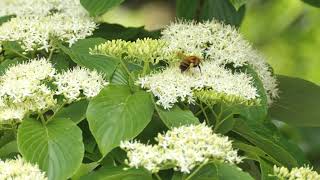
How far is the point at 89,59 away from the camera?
136 centimetres

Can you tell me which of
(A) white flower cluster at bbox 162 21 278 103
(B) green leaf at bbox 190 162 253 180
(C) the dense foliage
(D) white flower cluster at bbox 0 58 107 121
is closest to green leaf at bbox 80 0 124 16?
(C) the dense foliage

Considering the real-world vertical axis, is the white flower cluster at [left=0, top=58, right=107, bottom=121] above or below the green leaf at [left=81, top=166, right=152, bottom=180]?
above

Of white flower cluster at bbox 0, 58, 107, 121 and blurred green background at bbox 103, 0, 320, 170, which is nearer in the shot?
white flower cluster at bbox 0, 58, 107, 121

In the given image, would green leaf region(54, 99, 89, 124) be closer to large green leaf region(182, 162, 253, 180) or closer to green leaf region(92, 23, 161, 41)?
large green leaf region(182, 162, 253, 180)

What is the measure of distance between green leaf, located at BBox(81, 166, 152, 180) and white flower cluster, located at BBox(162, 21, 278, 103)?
291mm

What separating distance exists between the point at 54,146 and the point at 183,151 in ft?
0.81

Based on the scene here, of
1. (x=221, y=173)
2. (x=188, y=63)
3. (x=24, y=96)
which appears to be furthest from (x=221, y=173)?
(x=24, y=96)

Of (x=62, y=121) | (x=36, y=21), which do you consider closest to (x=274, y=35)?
(x=36, y=21)

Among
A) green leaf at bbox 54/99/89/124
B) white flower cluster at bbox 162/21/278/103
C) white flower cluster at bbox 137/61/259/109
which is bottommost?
green leaf at bbox 54/99/89/124

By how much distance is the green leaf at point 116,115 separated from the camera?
1123 mm

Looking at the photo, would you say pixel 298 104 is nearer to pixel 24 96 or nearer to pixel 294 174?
pixel 294 174

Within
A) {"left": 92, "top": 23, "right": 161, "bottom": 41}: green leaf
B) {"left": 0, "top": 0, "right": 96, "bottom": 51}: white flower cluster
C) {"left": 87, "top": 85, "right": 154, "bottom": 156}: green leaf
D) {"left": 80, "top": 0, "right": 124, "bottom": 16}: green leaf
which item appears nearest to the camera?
{"left": 87, "top": 85, "right": 154, "bottom": 156}: green leaf

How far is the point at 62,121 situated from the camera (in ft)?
3.93

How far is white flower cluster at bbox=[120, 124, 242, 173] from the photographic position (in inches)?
40.1
